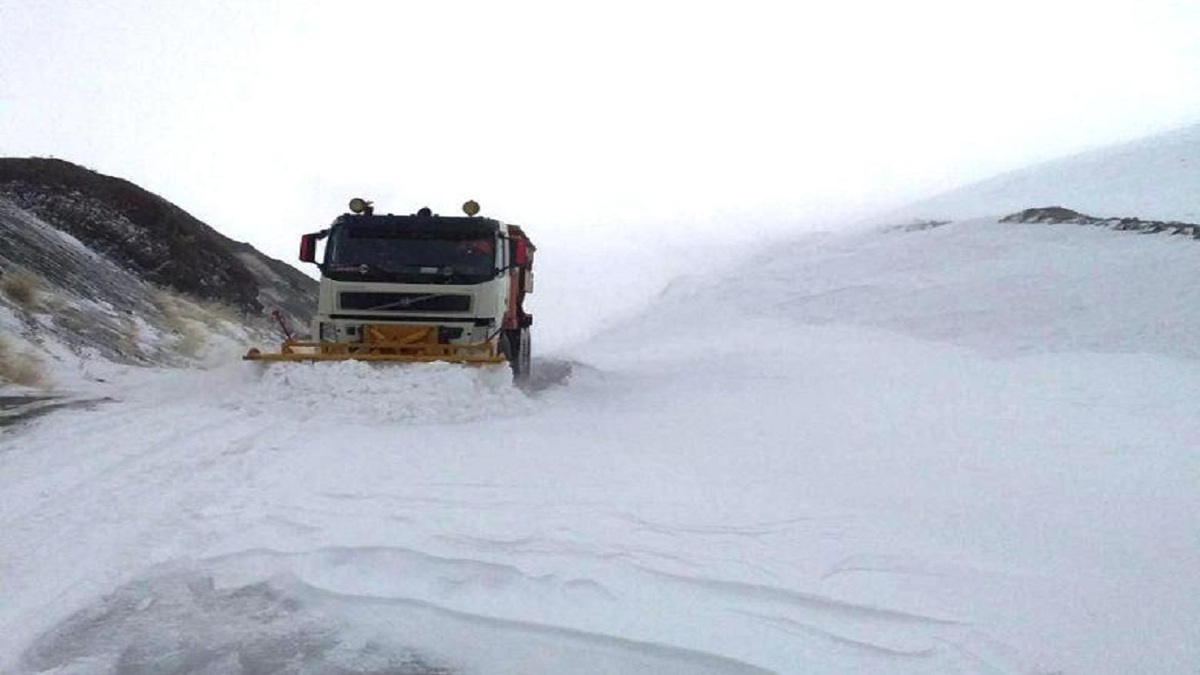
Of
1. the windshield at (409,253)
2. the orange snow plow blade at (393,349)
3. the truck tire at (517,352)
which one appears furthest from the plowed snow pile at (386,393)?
the truck tire at (517,352)

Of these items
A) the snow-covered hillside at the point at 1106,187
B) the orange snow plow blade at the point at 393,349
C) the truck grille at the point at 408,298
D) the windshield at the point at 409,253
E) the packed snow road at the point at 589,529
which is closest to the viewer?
the packed snow road at the point at 589,529

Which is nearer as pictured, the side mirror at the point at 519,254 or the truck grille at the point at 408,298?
the truck grille at the point at 408,298

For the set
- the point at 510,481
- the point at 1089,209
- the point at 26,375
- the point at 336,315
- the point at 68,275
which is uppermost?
the point at 1089,209

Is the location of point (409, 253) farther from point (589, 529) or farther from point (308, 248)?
point (589, 529)

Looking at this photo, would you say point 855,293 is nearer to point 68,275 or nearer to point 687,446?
point 687,446

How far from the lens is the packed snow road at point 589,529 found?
3330 mm

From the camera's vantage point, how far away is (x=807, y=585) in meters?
3.88

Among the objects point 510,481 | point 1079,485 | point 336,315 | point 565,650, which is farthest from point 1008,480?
point 336,315

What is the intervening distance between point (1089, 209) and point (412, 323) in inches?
925

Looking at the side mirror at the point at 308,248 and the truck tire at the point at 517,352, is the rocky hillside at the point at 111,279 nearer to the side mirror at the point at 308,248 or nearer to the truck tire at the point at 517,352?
the side mirror at the point at 308,248

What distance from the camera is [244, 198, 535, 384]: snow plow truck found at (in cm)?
1026

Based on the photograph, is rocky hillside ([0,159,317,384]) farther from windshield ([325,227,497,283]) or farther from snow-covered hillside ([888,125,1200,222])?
snow-covered hillside ([888,125,1200,222])

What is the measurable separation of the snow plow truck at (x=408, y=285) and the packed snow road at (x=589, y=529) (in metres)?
1.16

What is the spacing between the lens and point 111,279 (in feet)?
59.0
